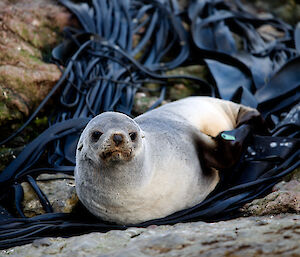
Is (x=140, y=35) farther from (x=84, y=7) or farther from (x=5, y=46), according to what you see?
(x=5, y=46)

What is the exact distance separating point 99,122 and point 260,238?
3.56 ft

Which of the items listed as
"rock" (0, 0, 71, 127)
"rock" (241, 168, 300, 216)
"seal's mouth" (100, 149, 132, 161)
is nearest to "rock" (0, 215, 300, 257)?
"rock" (241, 168, 300, 216)

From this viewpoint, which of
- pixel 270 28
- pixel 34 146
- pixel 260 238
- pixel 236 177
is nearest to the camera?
pixel 260 238

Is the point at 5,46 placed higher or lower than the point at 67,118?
higher

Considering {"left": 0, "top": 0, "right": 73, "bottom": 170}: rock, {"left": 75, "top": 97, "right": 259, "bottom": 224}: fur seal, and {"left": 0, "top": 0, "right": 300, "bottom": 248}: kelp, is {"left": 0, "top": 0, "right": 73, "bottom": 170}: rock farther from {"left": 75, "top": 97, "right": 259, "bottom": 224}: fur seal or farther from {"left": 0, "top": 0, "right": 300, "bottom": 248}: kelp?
{"left": 75, "top": 97, "right": 259, "bottom": 224}: fur seal

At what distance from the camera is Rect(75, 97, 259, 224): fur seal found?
249 cm

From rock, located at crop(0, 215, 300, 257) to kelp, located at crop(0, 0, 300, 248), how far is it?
11.6 inches

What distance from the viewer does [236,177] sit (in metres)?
3.32

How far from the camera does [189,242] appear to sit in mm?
2027

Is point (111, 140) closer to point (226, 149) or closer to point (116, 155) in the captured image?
point (116, 155)

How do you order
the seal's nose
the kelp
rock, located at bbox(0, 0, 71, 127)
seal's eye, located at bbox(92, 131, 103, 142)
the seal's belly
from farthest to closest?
rock, located at bbox(0, 0, 71, 127), the kelp, the seal's belly, seal's eye, located at bbox(92, 131, 103, 142), the seal's nose

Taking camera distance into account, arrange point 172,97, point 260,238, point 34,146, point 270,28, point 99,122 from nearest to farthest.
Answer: point 260,238 → point 99,122 → point 34,146 → point 172,97 → point 270,28

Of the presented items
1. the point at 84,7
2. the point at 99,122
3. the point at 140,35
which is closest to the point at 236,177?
the point at 99,122

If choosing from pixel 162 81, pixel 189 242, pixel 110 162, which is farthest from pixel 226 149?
pixel 162 81
